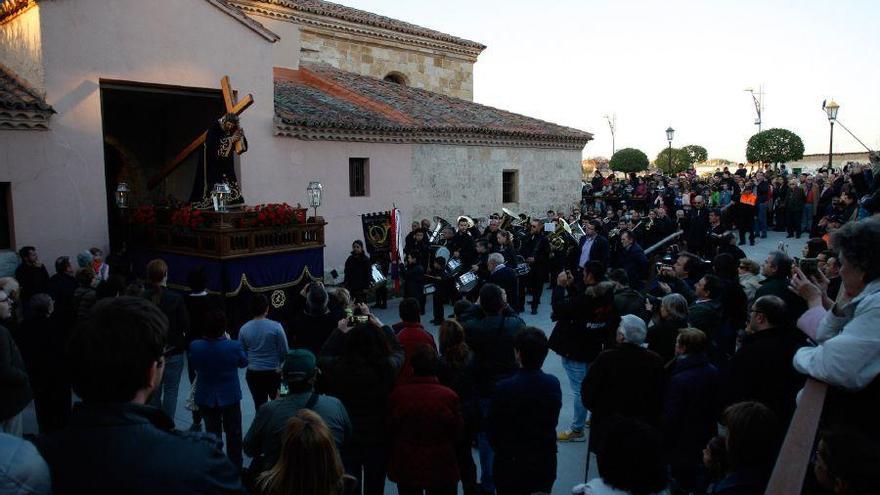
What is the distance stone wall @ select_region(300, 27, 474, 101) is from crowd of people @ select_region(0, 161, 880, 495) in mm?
13922

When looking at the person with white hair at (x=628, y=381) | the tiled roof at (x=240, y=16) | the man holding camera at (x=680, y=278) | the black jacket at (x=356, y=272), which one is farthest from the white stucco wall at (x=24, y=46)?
the person with white hair at (x=628, y=381)

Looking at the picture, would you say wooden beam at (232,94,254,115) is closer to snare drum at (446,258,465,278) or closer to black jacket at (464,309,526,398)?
snare drum at (446,258,465,278)

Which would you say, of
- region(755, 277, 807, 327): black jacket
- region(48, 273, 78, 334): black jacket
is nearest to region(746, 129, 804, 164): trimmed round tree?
region(755, 277, 807, 327): black jacket

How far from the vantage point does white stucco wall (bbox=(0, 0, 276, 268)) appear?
1118 cm

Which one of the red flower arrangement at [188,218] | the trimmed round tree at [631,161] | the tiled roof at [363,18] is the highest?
the tiled roof at [363,18]

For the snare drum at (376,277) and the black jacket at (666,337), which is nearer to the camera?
the black jacket at (666,337)

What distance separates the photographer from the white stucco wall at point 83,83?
1118 centimetres

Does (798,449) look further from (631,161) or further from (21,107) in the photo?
(631,161)

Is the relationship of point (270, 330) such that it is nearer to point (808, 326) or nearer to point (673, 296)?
point (673, 296)

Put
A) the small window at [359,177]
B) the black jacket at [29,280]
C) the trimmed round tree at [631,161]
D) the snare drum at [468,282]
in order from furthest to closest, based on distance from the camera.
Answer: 1. the trimmed round tree at [631,161]
2. the small window at [359,177]
3. the snare drum at [468,282]
4. the black jacket at [29,280]

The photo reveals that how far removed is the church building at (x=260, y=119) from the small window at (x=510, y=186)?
54mm

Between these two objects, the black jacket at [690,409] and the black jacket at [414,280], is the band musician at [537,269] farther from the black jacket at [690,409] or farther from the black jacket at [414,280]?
the black jacket at [690,409]

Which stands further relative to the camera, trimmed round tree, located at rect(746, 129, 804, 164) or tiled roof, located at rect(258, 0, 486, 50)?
trimmed round tree, located at rect(746, 129, 804, 164)

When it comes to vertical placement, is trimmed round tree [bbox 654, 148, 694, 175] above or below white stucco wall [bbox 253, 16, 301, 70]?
below
